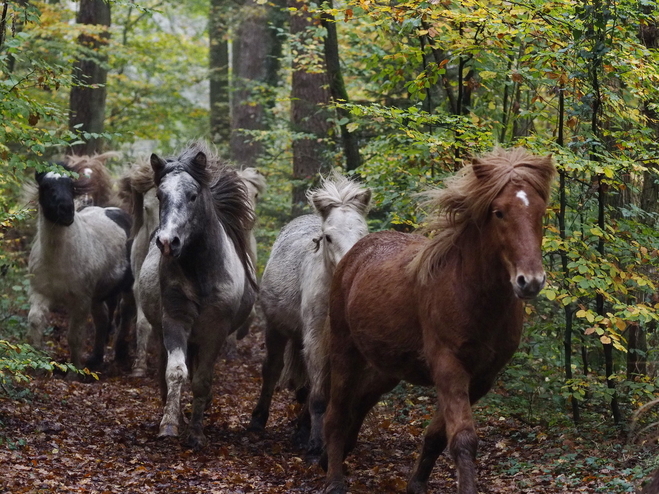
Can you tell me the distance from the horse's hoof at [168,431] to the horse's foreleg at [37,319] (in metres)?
3.62

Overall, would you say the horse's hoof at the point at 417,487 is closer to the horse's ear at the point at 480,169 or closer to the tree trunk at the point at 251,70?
the horse's ear at the point at 480,169

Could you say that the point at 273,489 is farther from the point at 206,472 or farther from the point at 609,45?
the point at 609,45

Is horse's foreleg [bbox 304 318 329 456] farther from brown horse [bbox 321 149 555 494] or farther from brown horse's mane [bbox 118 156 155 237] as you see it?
brown horse's mane [bbox 118 156 155 237]

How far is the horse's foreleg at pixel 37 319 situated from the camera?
35.8 ft

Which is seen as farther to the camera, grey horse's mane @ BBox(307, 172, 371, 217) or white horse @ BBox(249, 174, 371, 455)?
grey horse's mane @ BBox(307, 172, 371, 217)

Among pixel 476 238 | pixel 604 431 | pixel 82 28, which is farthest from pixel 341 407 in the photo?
pixel 82 28

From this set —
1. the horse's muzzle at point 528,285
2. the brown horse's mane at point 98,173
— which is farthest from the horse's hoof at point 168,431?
the brown horse's mane at point 98,173

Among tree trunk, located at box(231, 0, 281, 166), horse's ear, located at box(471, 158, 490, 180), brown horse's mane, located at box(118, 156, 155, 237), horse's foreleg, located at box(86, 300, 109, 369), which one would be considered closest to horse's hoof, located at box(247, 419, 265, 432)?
brown horse's mane, located at box(118, 156, 155, 237)

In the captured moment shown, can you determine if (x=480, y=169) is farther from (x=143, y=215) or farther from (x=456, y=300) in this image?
(x=143, y=215)

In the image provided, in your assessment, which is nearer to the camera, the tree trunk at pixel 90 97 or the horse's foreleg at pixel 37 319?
the horse's foreleg at pixel 37 319

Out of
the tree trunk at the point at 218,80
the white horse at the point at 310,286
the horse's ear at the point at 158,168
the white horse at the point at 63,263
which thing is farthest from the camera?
the tree trunk at the point at 218,80

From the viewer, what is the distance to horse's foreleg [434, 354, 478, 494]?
5.06 meters

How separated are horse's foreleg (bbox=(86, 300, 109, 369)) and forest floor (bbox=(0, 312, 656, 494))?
6.33 feet

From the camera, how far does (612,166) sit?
6988mm
